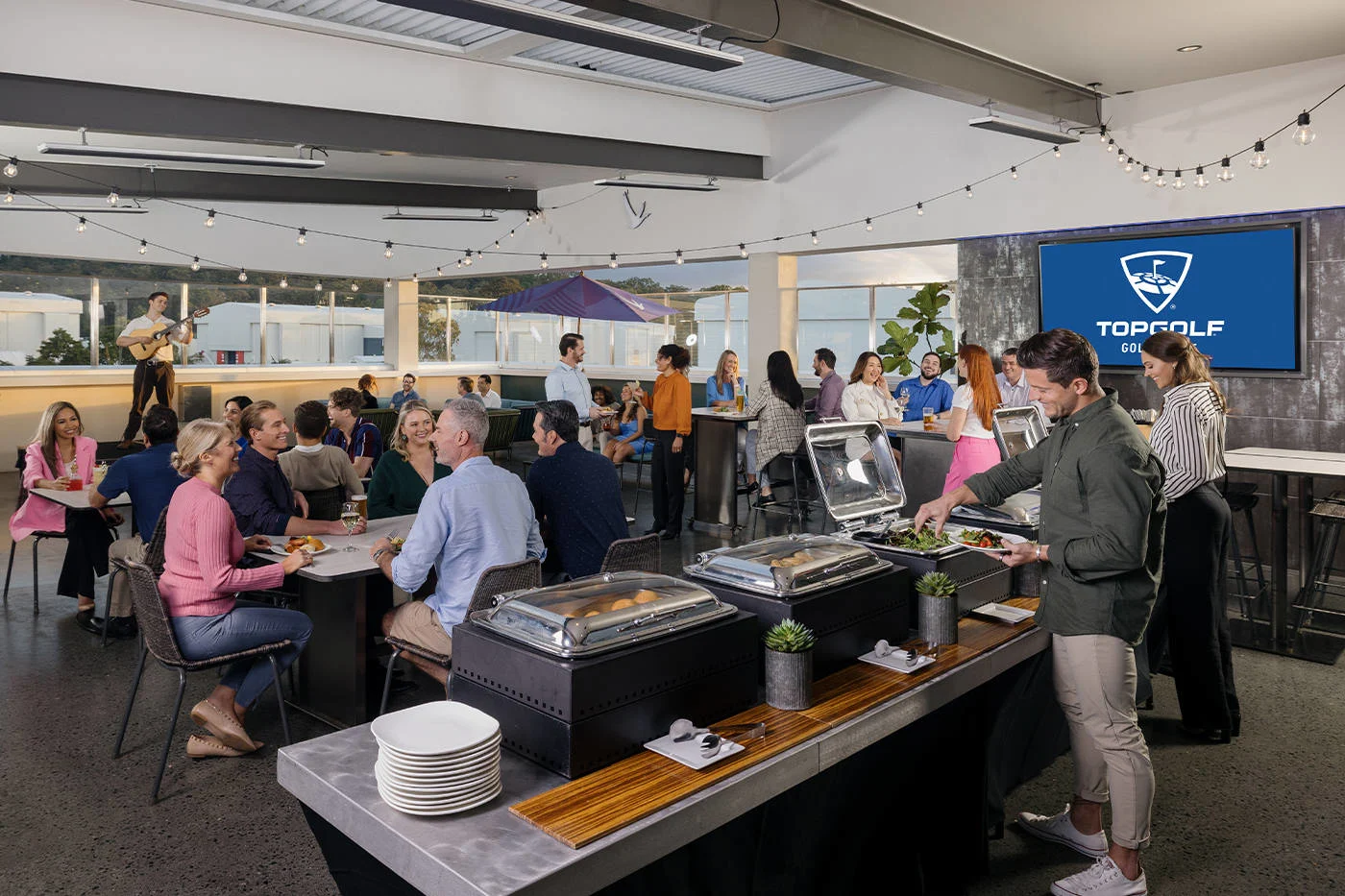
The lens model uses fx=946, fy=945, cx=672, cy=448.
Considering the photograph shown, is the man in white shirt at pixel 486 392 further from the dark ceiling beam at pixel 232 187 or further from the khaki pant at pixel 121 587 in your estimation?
the khaki pant at pixel 121 587

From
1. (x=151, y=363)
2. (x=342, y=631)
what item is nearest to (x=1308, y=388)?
(x=342, y=631)

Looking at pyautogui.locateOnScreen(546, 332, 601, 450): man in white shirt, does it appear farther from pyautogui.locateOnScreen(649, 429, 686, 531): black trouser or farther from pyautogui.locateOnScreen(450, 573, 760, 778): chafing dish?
pyautogui.locateOnScreen(450, 573, 760, 778): chafing dish

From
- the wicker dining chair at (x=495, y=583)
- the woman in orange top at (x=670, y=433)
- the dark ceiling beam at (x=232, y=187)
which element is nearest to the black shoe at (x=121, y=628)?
the wicker dining chair at (x=495, y=583)

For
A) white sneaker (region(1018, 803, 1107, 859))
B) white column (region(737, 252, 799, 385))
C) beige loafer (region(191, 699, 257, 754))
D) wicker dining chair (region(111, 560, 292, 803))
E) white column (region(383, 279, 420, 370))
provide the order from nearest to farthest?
1. white sneaker (region(1018, 803, 1107, 859))
2. wicker dining chair (region(111, 560, 292, 803))
3. beige loafer (region(191, 699, 257, 754))
4. white column (region(737, 252, 799, 385))
5. white column (region(383, 279, 420, 370))

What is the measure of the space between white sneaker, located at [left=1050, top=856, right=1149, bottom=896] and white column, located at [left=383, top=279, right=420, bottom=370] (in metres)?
14.5

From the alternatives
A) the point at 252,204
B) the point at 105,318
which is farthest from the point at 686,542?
the point at 105,318

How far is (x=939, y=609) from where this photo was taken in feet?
8.89

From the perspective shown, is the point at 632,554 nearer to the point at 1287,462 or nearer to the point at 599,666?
the point at 599,666

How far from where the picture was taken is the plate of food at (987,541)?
2.86 metres

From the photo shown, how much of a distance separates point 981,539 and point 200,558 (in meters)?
2.74

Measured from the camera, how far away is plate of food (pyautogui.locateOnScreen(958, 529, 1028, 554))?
112 inches

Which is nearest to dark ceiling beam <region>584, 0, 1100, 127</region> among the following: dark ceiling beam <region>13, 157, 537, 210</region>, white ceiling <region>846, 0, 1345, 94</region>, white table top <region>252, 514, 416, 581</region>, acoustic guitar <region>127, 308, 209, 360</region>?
white ceiling <region>846, 0, 1345, 94</region>

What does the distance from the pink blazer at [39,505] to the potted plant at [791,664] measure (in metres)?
4.92

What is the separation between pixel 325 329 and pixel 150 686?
1265cm
